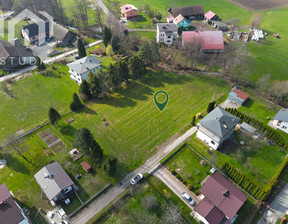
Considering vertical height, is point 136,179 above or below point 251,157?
above

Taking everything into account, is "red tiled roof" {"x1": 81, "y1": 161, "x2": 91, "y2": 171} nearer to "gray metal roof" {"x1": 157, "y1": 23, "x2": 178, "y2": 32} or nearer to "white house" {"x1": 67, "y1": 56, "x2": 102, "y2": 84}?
"white house" {"x1": 67, "y1": 56, "x2": 102, "y2": 84}

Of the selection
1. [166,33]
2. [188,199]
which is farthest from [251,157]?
[166,33]

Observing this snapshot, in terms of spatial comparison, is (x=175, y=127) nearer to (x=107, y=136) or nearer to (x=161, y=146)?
(x=161, y=146)

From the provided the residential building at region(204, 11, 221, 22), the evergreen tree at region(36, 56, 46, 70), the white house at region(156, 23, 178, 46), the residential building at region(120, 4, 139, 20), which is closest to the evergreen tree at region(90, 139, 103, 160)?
the evergreen tree at region(36, 56, 46, 70)

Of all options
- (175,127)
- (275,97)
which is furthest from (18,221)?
(275,97)

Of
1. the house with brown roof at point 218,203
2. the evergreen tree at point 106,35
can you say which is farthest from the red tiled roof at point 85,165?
the evergreen tree at point 106,35

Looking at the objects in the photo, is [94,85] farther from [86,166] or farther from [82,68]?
[86,166]

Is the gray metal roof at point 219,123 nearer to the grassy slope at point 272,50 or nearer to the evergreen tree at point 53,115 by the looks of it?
the grassy slope at point 272,50
